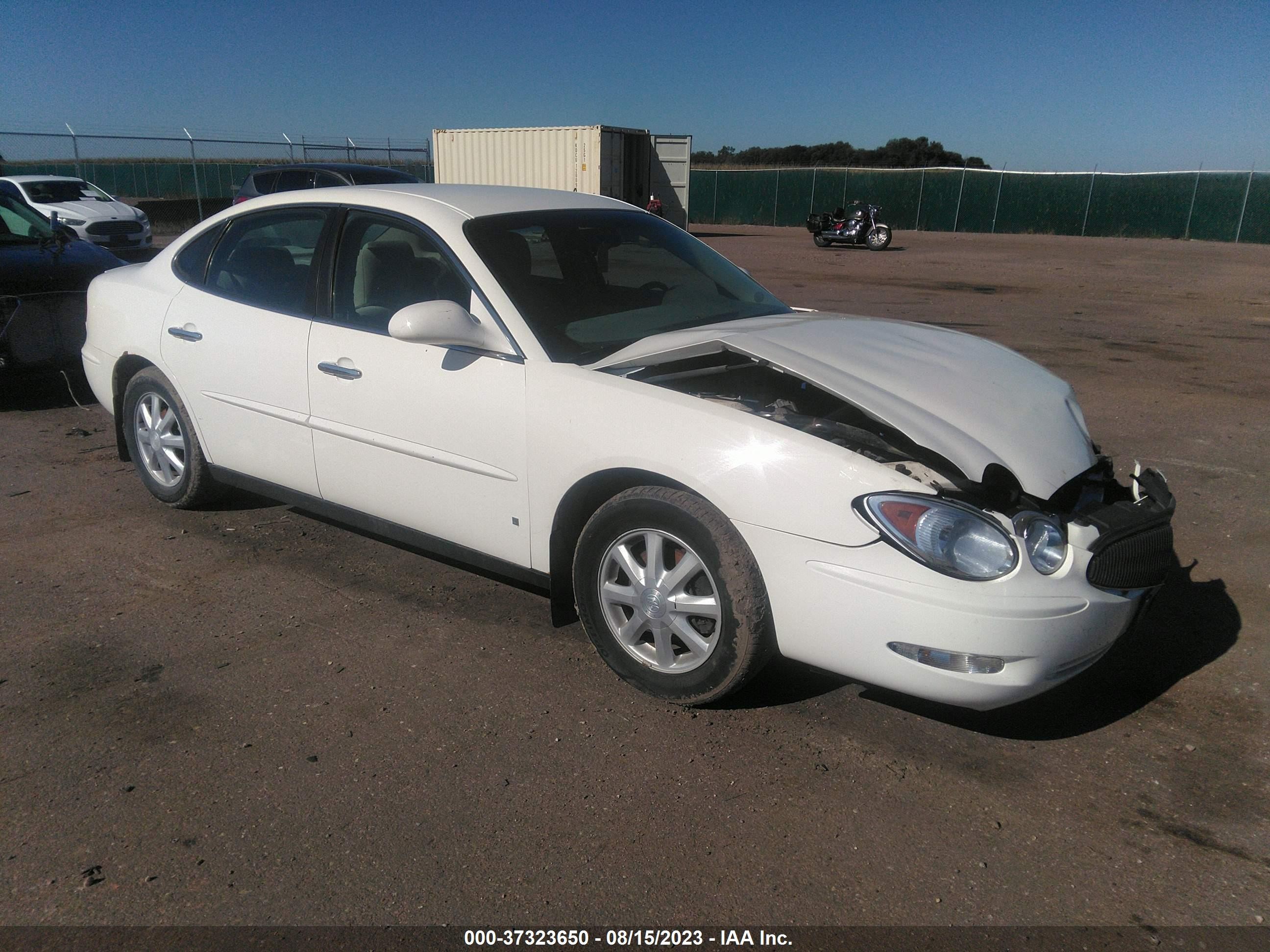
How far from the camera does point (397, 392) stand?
3740 millimetres

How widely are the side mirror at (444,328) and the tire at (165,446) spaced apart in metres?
1.85

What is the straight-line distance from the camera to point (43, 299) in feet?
22.9

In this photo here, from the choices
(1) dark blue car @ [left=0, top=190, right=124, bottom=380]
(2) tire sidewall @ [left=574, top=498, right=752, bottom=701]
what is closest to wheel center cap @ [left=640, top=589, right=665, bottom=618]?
(2) tire sidewall @ [left=574, top=498, right=752, bottom=701]

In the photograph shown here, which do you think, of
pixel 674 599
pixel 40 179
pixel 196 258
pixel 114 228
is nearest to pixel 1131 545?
pixel 674 599

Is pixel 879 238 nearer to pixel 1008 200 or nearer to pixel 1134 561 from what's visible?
pixel 1008 200

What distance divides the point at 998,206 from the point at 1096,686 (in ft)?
132

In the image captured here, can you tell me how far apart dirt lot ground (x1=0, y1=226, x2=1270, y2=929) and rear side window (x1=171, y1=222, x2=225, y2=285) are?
1.23 m

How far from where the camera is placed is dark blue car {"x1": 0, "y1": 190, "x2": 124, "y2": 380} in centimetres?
685

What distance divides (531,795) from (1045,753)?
1.59 metres

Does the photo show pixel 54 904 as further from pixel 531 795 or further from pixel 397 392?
pixel 397 392

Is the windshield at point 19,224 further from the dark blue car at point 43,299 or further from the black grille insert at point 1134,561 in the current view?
the black grille insert at point 1134,561

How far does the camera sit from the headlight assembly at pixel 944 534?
8.83 feet

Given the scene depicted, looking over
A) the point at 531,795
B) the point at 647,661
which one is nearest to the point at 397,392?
the point at 647,661

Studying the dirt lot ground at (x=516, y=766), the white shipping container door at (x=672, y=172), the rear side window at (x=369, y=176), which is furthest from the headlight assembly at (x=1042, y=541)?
the white shipping container door at (x=672, y=172)
